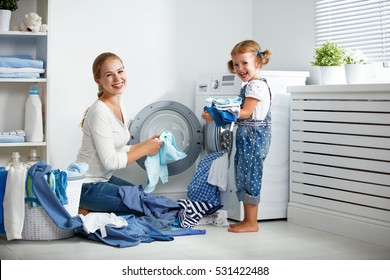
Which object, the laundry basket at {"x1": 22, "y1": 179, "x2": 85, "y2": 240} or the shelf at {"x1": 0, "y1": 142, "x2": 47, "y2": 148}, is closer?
the laundry basket at {"x1": 22, "y1": 179, "x2": 85, "y2": 240}

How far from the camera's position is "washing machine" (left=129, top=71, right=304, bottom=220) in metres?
3.96

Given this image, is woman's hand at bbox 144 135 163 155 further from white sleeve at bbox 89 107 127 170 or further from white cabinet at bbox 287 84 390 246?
white cabinet at bbox 287 84 390 246

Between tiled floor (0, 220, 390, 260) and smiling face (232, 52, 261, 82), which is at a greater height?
smiling face (232, 52, 261, 82)

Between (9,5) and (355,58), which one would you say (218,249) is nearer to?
(355,58)

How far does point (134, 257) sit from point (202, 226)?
2.92 feet

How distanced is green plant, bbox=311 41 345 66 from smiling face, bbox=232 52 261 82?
509 mm

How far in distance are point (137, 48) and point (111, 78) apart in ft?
2.92

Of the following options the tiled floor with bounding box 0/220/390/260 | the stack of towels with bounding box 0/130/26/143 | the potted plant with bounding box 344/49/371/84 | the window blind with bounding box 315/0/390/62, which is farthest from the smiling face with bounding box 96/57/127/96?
the window blind with bounding box 315/0/390/62

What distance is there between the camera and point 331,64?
154 inches

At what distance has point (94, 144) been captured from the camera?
3.65m

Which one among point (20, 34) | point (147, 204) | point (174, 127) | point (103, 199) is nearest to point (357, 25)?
point (174, 127)

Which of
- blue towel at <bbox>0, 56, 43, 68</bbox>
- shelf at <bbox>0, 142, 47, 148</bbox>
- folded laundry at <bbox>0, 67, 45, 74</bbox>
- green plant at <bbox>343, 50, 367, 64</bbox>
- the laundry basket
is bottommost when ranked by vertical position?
the laundry basket

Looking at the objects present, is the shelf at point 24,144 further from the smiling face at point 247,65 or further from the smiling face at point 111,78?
the smiling face at point 247,65

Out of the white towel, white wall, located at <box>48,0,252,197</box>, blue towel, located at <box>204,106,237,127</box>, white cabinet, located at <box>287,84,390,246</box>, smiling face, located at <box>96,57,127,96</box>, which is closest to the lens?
the white towel
